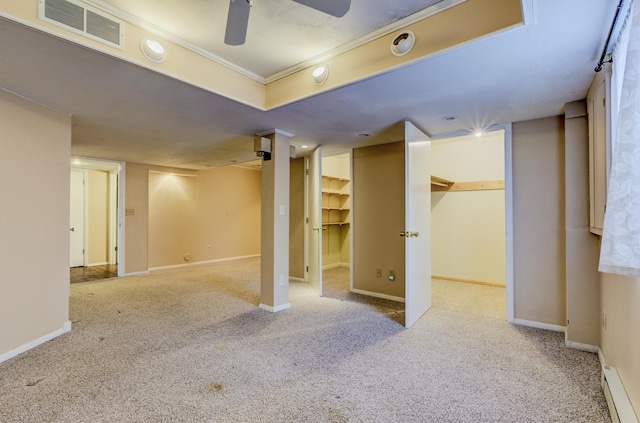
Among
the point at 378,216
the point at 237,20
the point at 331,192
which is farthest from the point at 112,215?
the point at 237,20

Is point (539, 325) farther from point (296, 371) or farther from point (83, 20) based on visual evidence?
point (83, 20)

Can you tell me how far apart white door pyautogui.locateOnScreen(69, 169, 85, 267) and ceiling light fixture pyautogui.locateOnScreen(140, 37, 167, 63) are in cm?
567

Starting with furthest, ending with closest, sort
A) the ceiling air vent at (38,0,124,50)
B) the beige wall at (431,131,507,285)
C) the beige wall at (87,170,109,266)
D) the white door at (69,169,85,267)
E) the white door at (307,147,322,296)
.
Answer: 1. the beige wall at (87,170,109,266)
2. the white door at (69,169,85,267)
3. the beige wall at (431,131,507,285)
4. the white door at (307,147,322,296)
5. the ceiling air vent at (38,0,124,50)

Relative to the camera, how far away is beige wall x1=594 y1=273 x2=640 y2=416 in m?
1.51

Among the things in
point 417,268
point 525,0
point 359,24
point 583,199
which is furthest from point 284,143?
point 583,199

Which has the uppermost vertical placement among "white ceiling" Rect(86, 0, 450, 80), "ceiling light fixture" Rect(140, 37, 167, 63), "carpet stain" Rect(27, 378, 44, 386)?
"white ceiling" Rect(86, 0, 450, 80)

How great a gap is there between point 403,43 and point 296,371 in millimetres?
2347

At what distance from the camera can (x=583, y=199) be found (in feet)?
8.50

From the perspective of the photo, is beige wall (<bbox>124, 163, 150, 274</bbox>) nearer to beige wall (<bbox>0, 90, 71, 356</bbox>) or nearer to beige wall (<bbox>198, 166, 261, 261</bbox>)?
beige wall (<bbox>198, 166, 261, 261</bbox>)

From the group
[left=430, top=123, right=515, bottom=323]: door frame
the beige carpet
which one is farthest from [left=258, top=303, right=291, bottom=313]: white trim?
[left=430, top=123, right=515, bottom=323]: door frame

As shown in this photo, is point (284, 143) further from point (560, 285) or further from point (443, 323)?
point (560, 285)

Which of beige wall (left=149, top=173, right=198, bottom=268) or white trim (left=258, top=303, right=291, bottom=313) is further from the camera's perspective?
beige wall (left=149, top=173, right=198, bottom=268)

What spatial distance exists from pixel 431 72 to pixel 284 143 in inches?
79.3

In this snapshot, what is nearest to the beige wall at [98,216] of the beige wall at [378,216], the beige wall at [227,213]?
the beige wall at [227,213]
